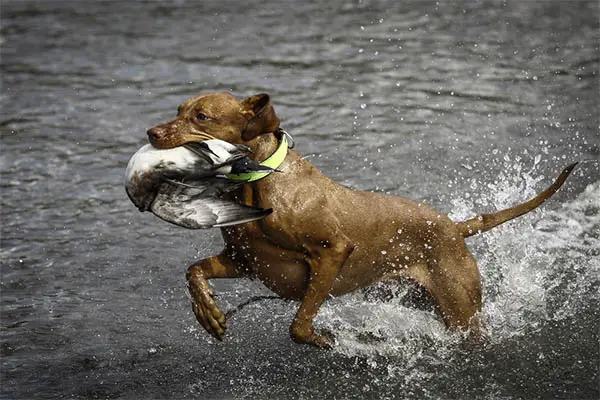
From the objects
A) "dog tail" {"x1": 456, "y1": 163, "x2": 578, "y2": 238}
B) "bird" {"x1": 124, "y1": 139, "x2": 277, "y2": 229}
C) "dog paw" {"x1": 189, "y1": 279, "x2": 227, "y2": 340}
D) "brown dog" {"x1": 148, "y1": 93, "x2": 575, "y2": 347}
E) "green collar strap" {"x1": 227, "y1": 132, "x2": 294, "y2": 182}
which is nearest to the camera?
"bird" {"x1": 124, "y1": 139, "x2": 277, "y2": 229}

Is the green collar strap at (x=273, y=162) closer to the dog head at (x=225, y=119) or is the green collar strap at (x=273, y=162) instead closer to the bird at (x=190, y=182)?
the bird at (x=190, y=182)

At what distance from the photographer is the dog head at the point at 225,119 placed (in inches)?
181

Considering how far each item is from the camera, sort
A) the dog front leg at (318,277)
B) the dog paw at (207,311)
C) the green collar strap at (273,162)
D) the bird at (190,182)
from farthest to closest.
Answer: the dog front leg at (318,277) < the dog paw at (207,311) < the green collar strap at (273,162) < the bird at (190,182)

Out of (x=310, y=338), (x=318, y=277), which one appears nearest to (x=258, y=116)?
(x=318, y=277)

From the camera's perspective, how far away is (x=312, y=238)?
4.90 metres

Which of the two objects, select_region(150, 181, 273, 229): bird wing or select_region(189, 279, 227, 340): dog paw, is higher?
select_region(150, 181, 273, 229): bird wing

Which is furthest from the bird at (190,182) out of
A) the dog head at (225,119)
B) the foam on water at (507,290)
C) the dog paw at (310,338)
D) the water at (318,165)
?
the foam on water at (507,290)

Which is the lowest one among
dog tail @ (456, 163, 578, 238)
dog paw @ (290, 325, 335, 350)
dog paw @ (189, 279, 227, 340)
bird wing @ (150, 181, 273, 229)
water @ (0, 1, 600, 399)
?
water @ (0, 1, 600, 399)

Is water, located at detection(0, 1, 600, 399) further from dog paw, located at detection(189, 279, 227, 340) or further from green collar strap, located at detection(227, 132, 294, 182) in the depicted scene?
green collar strap, located at detection(227, 132, 294, 182)

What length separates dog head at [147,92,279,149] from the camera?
4.59m

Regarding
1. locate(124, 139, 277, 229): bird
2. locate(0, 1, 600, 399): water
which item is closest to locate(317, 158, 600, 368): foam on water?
locate(0, 1, 600, 399): water

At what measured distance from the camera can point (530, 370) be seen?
17.5ft

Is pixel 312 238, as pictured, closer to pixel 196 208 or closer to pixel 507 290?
pixel 196 208

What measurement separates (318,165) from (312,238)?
3295 millimetres
